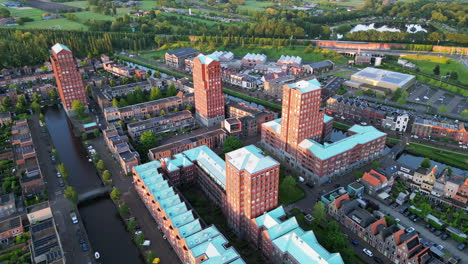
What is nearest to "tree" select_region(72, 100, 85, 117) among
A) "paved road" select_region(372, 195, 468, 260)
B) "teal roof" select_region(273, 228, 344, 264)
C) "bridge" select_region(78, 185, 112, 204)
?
"bridge" select_region(78, 185, 112, 204)

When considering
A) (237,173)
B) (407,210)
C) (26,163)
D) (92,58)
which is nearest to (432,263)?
(407,210)

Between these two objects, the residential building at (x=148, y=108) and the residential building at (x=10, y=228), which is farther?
the residential building at (x=148, y=108)

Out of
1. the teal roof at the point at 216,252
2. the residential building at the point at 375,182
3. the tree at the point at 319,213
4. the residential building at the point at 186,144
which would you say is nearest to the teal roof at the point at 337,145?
the residential building at the point at 375,182

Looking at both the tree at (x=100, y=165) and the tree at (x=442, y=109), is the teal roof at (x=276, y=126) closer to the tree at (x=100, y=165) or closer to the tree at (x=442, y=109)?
the tree at (x=100, y=165)

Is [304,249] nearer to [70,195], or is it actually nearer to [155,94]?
[70,195]

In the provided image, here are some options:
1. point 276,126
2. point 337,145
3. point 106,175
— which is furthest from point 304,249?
point 106,175
